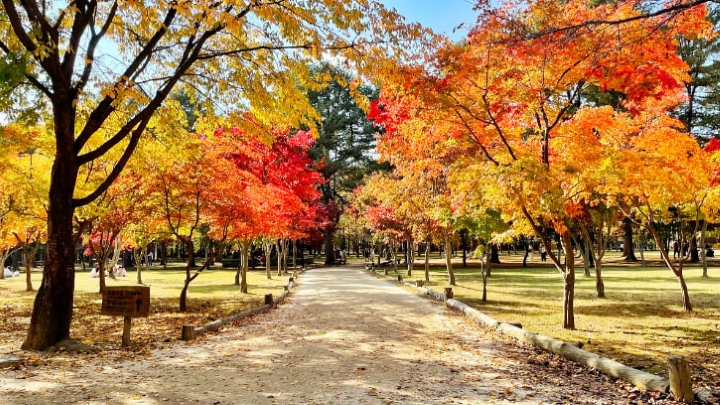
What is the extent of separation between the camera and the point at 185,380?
5680 millimetres

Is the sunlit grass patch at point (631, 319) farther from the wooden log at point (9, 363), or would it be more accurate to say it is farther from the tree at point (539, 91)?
the wooden log at point (9, 363)

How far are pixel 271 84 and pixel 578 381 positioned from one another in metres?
6.67

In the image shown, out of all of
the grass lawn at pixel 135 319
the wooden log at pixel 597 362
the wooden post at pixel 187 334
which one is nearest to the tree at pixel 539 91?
the wooden log at pixel 597 362

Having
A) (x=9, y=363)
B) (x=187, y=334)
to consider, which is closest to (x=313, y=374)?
(x=187, y=334)

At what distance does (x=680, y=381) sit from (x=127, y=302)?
7.54 meters

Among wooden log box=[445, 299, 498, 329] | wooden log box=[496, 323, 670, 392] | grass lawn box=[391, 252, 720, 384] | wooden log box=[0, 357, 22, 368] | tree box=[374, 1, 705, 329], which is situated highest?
tree box=[374, 1, 705, 329]

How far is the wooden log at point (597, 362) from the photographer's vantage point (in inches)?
206

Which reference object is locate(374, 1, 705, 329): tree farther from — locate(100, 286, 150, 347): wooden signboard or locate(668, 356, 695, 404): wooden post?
locate(100, 286, 150, 347): wooden signboard

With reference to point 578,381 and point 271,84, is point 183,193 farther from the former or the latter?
point 578,381

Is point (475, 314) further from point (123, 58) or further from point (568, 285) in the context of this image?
point (123, 58)

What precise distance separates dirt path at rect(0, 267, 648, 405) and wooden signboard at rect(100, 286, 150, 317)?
74 centimetres

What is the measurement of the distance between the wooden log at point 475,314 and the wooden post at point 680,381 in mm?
4664

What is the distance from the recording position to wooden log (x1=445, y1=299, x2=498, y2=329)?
32.2 feet

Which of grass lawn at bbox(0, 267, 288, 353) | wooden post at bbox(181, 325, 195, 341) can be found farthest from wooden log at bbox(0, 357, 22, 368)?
wooden post at bbox(181, 325, 195, 341)
